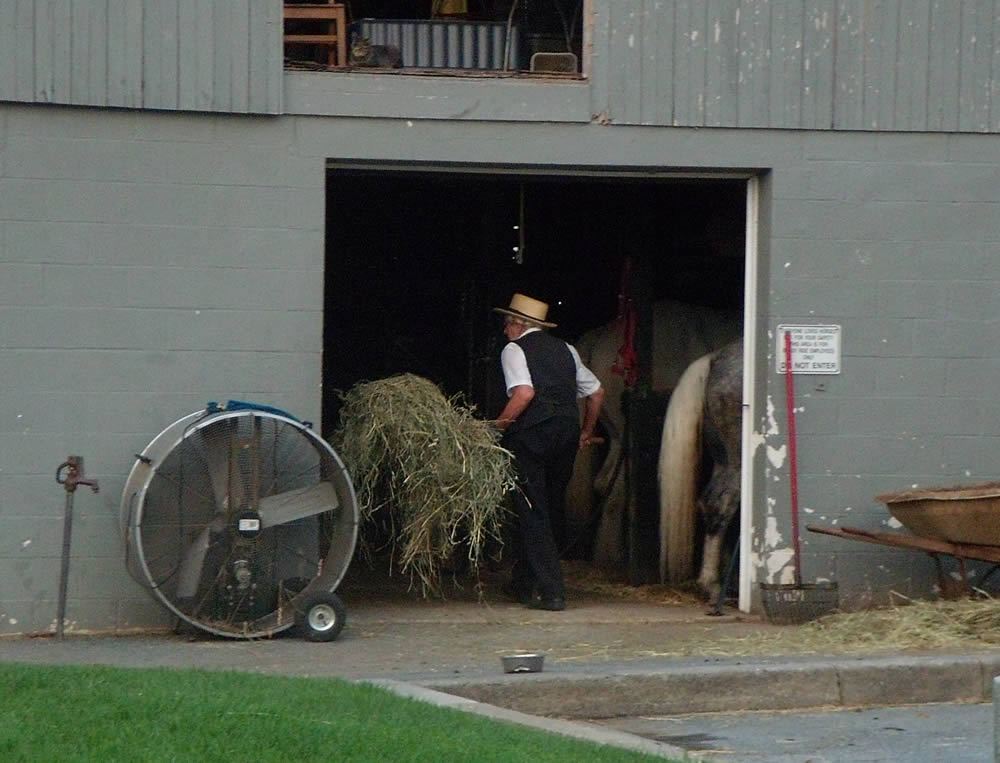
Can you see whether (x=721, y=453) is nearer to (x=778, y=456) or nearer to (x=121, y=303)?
(x=778, y=456)

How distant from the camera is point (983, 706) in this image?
7.15 m

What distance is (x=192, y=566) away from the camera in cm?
761

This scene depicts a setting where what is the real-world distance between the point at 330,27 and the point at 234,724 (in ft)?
15.4

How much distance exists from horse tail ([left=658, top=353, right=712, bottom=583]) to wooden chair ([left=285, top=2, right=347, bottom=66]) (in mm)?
2862

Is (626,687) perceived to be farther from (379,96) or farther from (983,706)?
(379,96)

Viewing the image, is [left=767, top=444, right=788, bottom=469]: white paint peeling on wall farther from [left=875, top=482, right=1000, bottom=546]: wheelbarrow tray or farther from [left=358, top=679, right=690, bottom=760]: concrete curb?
[left=358, top=679, right=690, bottom=760]: concrete curb

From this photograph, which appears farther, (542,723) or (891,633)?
(891,633)

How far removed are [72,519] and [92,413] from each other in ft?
1.86

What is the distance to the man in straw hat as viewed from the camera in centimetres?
895

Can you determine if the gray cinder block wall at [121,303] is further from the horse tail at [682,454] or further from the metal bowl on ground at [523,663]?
the horse tail at [682,454]

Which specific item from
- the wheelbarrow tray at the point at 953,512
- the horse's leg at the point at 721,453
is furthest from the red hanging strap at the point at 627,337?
the wheelbarrow tray at the point at 953,512

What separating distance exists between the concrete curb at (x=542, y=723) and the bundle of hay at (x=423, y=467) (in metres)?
1.70

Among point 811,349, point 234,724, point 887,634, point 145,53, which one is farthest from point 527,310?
point 234,724

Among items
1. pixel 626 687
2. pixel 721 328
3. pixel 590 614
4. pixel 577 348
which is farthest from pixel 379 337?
pixel 626 687
